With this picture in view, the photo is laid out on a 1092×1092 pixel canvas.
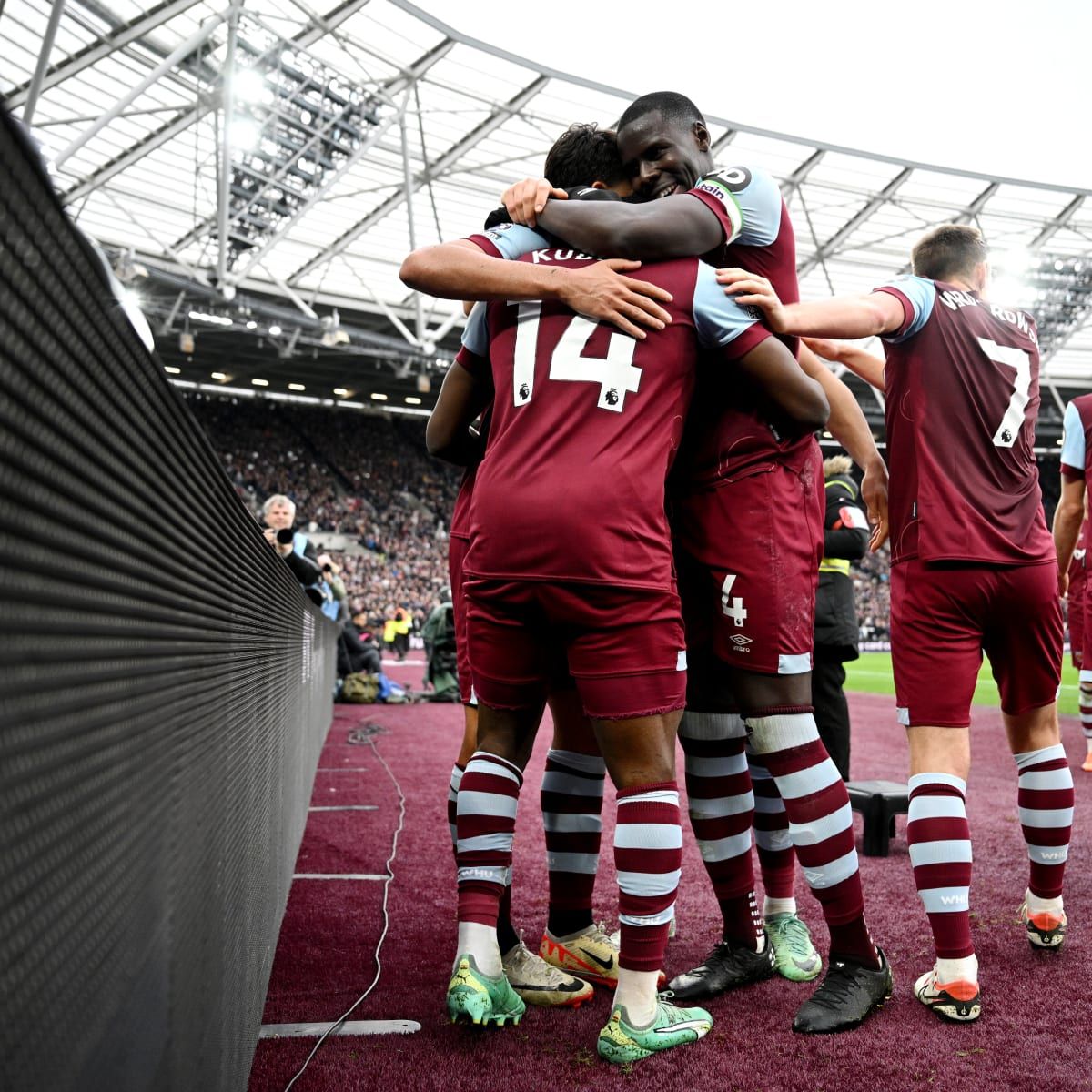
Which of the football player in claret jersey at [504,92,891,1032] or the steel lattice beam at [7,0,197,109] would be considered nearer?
the football player in claret jersey at [504,92,891,1032]

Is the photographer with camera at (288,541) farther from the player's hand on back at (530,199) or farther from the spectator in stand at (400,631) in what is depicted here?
the spectator in stand at (400,631)

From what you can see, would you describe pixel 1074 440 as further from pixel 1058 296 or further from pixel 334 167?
pixel 1058 296

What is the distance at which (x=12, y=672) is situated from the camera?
611mm

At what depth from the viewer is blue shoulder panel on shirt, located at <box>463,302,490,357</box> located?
2.34 m

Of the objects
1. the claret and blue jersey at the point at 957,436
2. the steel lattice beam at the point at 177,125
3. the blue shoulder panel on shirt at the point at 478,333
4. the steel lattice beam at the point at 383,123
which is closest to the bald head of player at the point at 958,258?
the claret and blue jersey at the point at 957,436

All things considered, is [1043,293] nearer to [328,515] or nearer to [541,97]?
[541,97]

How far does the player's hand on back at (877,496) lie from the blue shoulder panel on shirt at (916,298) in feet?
1.20

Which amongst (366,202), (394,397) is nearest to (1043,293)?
(366,202)

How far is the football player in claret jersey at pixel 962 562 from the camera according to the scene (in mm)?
2414

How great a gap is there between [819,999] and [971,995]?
33 centimetres

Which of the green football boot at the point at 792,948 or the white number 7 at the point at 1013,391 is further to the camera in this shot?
the white number 7 at the point at 1013,391

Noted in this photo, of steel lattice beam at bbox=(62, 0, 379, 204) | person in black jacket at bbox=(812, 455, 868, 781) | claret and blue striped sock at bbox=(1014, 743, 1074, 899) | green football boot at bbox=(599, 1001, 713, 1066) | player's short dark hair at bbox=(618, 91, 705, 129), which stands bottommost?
green football boot at bbox=(599, 1001, 713, 1066)

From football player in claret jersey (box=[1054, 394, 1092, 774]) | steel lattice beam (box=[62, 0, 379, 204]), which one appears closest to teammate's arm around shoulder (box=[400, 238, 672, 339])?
football player in claret jersey (box=[1054, 394, 1092, 774])

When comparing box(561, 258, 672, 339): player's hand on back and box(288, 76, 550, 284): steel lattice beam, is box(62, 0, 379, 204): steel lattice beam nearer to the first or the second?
box(288, 76, 550, 284): steel lattice beam
